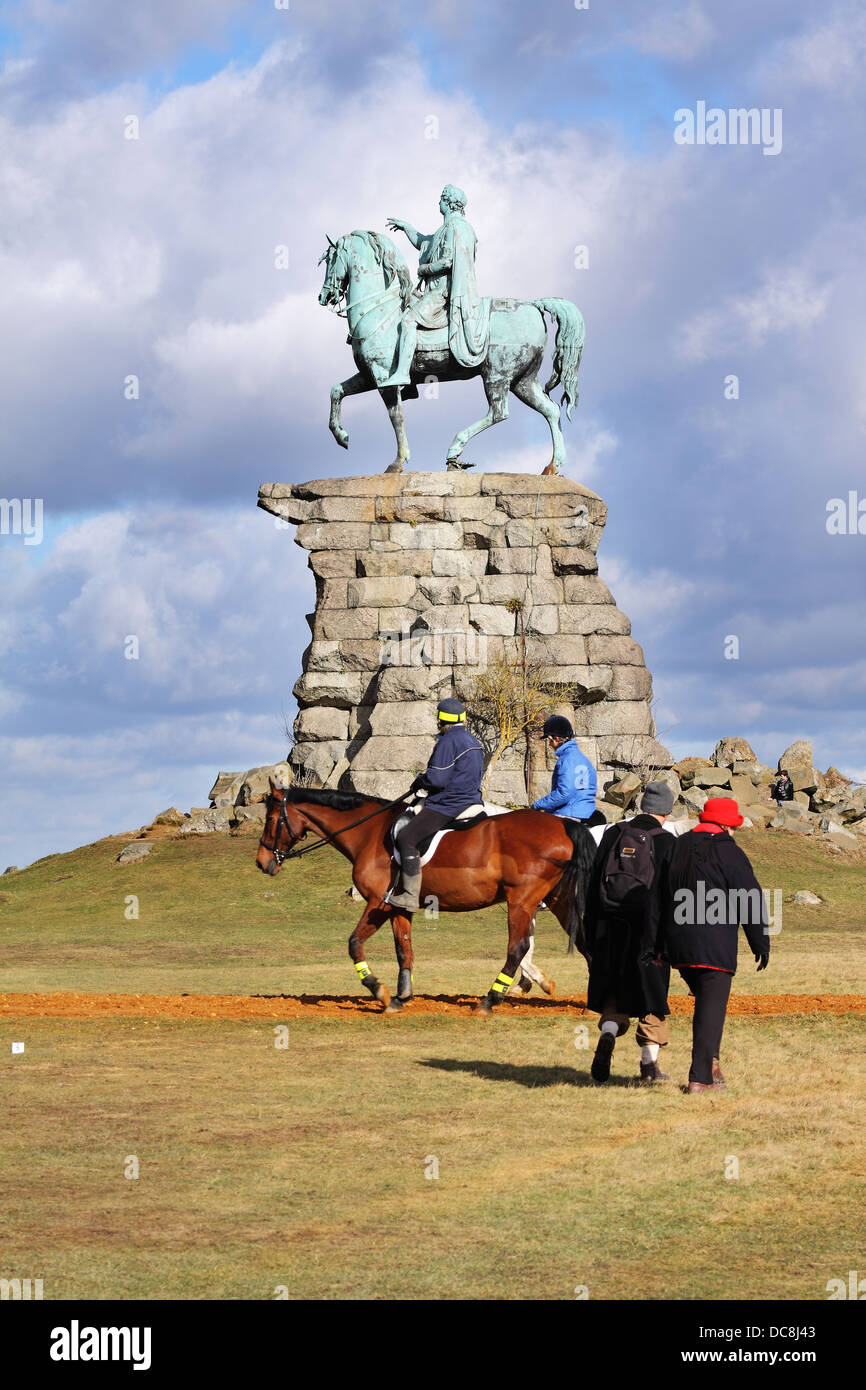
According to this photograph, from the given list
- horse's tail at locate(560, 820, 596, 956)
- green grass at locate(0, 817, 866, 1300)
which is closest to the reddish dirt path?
green grass at locate(0, 817, 866, 1300)

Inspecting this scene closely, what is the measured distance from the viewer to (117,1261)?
7.30 meters

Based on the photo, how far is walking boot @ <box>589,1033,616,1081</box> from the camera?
38.0 ft

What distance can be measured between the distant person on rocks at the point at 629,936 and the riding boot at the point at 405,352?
2312 cm

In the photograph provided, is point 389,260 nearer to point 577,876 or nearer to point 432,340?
point 432,340

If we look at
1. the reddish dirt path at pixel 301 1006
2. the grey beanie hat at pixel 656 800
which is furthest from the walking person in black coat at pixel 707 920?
the reddish dirt path at pixel 301 1006

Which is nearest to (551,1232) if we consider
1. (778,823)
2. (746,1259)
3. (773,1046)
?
(746,1259)

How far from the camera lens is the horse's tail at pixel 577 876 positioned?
14.4m

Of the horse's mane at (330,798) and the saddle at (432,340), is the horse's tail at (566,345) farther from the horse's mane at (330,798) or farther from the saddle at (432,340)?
the horse's mane at (330,798)

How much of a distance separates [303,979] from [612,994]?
9243 mm

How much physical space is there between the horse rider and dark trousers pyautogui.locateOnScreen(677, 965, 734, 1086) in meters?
4.12

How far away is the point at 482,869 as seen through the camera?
1491 cm

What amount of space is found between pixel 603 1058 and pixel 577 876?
2933mm

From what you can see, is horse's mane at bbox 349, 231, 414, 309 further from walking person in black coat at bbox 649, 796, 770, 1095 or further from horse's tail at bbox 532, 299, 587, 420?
walking person in black coat at bbox 649, 796, 770, 1095
